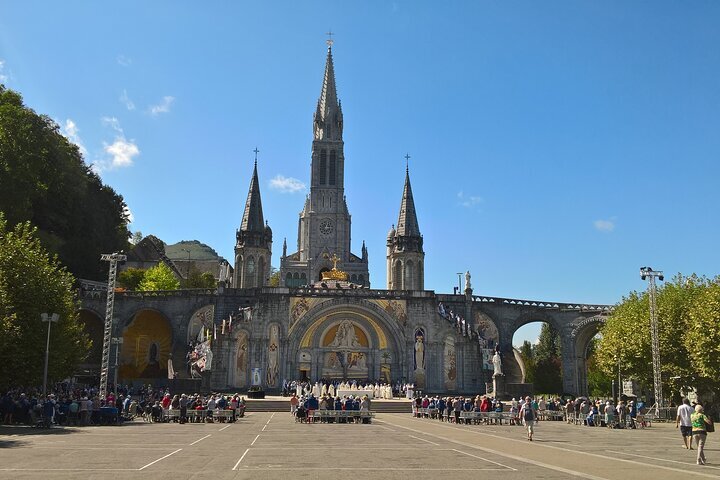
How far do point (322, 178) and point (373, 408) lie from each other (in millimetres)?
65304

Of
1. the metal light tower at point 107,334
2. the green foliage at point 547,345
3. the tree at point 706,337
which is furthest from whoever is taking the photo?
the green foliage at point 547,345

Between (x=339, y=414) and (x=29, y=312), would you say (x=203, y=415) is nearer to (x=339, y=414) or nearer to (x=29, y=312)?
(x=339, y=414)

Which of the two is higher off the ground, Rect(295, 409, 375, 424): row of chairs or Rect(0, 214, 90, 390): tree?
Rect(0, 214, 90, 390): tree

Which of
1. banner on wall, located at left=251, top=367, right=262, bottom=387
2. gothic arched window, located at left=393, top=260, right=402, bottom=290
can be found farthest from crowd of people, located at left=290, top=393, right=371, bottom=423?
gothic arched window, located at left=393, top=260, right=402, bottom=290

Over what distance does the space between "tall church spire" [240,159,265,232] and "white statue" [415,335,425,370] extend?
71.9 feet

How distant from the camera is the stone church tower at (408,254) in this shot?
67.8 meters

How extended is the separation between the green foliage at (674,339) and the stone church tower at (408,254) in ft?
87.3

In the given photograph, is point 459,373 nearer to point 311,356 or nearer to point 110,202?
point 311,356

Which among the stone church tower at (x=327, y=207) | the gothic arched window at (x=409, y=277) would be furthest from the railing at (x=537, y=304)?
the stone church tower at (x=327, y=207)

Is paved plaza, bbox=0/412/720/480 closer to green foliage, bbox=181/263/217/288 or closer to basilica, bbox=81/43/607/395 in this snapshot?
basilica, bbox=81/43/607/395

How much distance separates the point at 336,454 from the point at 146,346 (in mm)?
46739

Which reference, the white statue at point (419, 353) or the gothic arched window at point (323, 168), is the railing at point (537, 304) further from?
the gothic arched window at point (323, 168)

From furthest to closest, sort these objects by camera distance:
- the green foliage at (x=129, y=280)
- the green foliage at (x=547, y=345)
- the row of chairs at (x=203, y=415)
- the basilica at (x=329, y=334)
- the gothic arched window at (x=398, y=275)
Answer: the green foliage at (x=547, y=345) < the green foliage at (x=129, y=280) < the gothic arched window at (x=398, y=275) < the basilica at (x=329, y=334) < the row of chairs at (x=203, y=415)

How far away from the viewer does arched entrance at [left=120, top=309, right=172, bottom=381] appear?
191 ft
